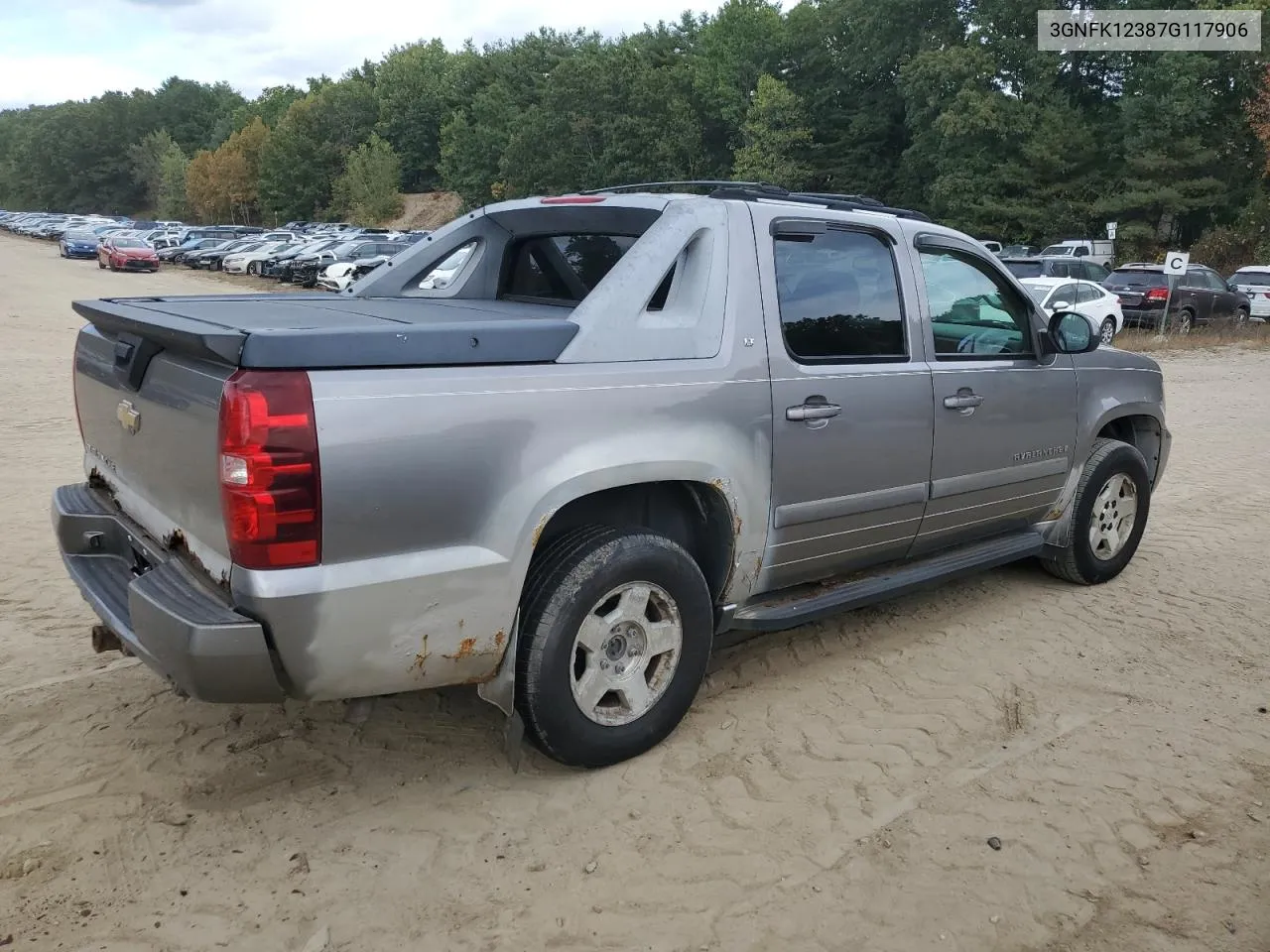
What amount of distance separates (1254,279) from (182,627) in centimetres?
2859

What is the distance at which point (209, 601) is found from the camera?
2775mm

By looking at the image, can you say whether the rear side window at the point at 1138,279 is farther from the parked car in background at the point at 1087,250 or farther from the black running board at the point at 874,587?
the black running board at the point at 874,587

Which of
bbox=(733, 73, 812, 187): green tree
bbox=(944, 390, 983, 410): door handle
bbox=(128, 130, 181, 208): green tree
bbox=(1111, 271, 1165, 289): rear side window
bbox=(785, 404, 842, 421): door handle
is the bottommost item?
bbox=(944, 390, 983, 410): door handle

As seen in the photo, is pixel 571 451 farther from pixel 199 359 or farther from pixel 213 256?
pixel 213 256

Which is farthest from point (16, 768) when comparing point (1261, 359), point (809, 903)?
point (1261, 359)

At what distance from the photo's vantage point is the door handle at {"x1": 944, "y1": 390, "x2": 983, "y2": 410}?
4.23 metres

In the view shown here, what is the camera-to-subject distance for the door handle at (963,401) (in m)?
4.23

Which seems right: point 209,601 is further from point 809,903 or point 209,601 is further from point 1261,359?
point 1261,359

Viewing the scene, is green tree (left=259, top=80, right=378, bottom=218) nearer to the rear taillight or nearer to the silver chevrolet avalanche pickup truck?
the silver chevrolet avalanche pickup truck

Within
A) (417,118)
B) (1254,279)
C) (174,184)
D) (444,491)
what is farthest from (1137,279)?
(174,184)

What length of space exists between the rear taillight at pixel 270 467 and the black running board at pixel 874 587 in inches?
67.4

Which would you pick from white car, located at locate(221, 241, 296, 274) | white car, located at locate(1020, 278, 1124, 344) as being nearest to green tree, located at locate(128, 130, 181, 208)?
white car, located at locate(221, 241, 296, 274)

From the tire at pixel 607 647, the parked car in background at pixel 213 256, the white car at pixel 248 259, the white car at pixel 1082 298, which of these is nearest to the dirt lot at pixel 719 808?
the tire at pixel 607 647

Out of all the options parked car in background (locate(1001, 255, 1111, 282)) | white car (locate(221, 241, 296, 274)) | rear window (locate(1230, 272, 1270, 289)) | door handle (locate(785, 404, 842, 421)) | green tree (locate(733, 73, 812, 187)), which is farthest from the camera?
green tree (locate(733, 73, 812, 187))
